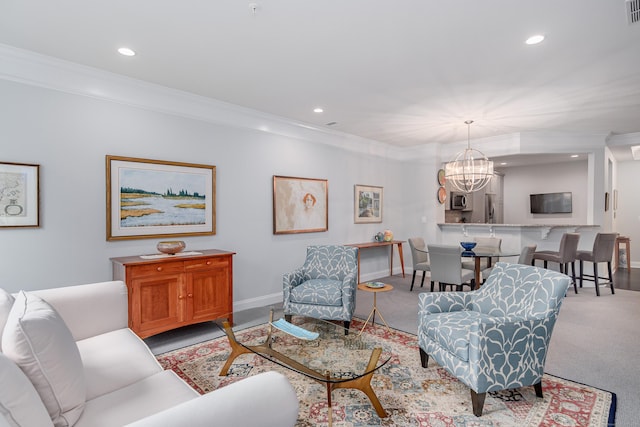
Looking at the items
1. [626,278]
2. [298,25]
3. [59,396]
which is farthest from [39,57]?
[626,278]

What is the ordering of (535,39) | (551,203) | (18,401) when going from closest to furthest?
(18,401)
(535,39)
(551,203)

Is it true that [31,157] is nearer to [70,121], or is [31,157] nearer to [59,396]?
[70,121]

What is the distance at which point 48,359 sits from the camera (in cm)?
127

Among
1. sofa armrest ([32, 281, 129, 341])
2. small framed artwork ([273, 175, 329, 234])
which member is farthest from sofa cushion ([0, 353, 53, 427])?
small framed artwork ([273, 175, 329, 234])

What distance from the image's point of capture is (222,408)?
107 cm

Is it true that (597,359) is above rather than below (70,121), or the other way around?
below

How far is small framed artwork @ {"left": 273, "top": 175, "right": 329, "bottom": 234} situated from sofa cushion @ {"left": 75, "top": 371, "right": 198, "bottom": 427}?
3195 mm

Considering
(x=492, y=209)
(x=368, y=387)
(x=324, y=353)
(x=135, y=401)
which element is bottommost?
(x=368, y=387)

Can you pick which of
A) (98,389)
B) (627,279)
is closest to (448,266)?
(98,389)

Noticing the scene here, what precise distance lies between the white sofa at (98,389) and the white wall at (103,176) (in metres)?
1.54

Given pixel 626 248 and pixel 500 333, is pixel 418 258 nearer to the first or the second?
pixel 500 333

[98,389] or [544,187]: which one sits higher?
[544,187]

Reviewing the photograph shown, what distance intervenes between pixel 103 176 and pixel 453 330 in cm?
343

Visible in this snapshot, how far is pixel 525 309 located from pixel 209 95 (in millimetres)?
3772
